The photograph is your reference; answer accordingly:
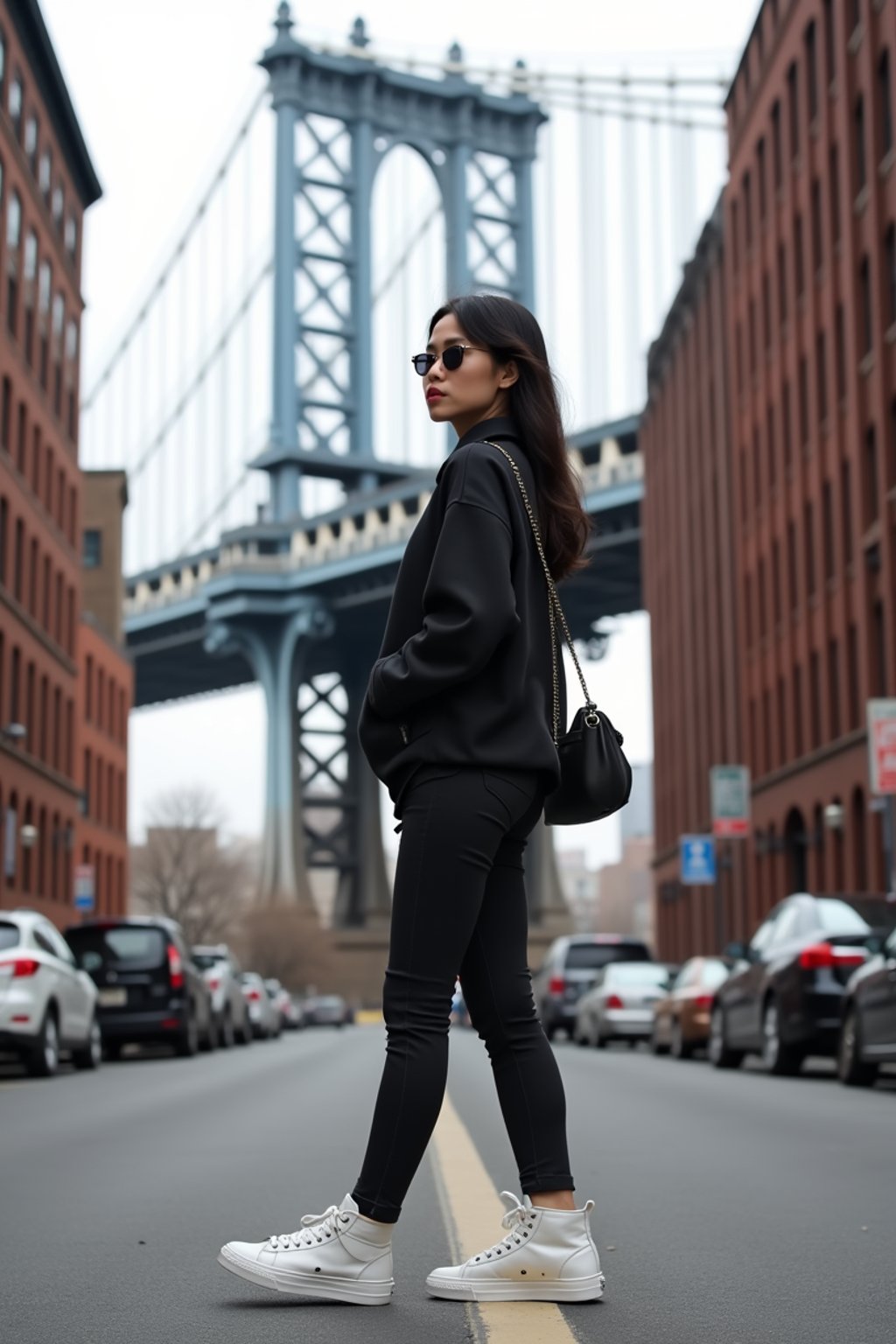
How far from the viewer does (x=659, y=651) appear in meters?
70.2

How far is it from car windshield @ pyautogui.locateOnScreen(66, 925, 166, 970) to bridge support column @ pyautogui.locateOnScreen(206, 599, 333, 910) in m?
70.5

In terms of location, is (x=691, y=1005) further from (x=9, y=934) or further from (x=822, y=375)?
(x=822, y=375)

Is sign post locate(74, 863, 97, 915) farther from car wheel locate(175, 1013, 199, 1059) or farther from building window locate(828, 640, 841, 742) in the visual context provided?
car wheel locate(175, 1013, 199, 1059)

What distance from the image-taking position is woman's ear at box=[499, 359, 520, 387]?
494 centimetres

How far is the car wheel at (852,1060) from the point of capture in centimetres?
1522

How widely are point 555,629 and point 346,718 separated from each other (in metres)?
99.9

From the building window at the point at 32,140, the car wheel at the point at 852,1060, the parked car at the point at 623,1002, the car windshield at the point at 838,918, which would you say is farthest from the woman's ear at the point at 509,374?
the building window at the point at 32,140

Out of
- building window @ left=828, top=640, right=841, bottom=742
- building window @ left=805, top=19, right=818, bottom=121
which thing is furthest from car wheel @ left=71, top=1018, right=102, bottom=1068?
building window @ left=805, top=19, right=818, bottom=121

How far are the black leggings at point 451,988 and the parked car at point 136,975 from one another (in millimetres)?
18938

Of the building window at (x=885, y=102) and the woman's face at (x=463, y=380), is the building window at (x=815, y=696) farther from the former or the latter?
the woman's face at (x=463, y=380)

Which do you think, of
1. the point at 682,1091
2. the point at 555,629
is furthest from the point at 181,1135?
the point at 555,629

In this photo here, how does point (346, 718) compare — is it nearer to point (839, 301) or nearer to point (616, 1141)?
point (839, 301)

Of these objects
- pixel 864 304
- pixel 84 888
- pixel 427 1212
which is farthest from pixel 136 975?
pixel 84 888

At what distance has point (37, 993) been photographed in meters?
17.2
